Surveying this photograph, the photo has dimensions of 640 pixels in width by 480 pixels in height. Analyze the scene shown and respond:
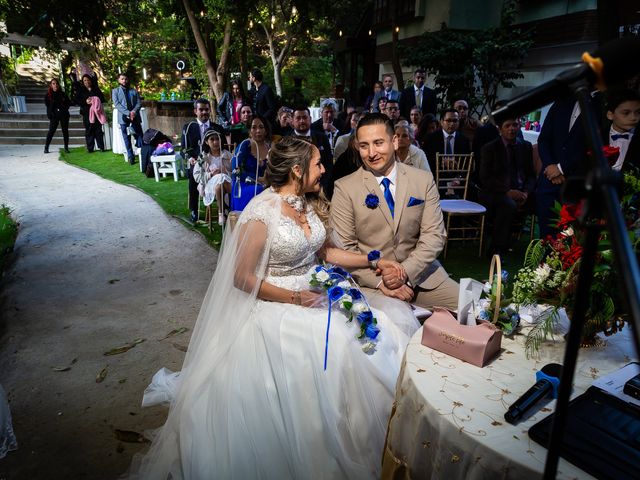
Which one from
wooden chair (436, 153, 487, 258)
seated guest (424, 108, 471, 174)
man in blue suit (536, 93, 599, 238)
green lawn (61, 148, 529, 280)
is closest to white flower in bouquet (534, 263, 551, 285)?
man in blue suit (536, 93, 599, 238)

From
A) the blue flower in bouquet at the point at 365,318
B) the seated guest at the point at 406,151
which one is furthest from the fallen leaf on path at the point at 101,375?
the seated guest at the point at 406,151

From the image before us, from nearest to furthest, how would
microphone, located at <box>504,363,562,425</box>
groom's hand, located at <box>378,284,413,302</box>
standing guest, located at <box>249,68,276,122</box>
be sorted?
microphone, located at <box>504,363,562,425</box> → groom's hand, located at <box>378,284,413,302</box> → standing guest, located at <box>249,68,276,122</box>

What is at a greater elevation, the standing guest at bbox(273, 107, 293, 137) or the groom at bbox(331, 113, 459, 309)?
the standing guest at bbox(273, 107, 293, 137)

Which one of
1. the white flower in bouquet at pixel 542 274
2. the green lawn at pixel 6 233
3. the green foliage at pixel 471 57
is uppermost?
the green foliage at pixel 471 57

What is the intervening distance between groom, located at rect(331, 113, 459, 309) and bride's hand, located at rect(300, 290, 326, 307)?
622 mm

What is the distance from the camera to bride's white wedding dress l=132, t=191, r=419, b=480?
2.31 metres

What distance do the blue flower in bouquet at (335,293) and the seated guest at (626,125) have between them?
9.81 ft

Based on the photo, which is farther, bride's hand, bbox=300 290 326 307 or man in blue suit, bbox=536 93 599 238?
man in blue suit, bbox=536 93 599 238

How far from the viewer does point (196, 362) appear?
2664 mm

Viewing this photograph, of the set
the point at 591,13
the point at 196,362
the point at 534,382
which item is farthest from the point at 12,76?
the point at 534,382

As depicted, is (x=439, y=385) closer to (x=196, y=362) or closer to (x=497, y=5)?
(x=196, y=362)

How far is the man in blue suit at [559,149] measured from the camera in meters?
4.74

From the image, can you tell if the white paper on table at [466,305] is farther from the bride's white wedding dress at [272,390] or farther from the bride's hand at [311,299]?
the bride's hand at [311,299]

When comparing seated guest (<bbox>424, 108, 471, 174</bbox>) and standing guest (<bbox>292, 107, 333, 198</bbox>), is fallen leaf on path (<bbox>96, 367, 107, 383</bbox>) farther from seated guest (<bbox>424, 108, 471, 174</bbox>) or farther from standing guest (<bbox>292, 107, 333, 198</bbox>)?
seated guest (<bbox>424, 108, 471, 174</bbox>)
